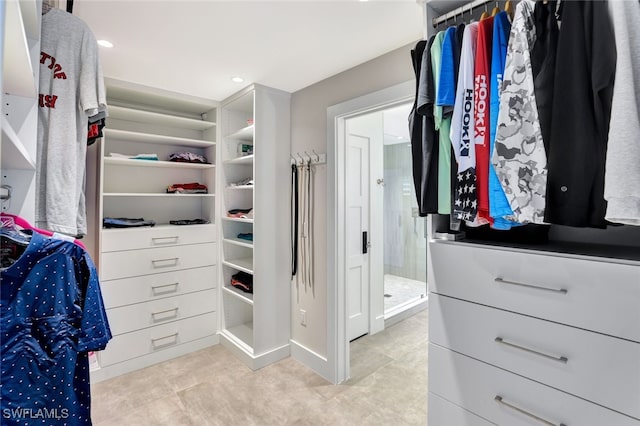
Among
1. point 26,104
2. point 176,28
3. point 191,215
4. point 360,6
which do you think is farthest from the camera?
point 191,215

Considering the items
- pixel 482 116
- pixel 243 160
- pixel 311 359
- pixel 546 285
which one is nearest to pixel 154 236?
pixel 243 160

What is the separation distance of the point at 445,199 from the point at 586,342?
55 cm

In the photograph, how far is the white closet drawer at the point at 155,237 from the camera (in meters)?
2.46

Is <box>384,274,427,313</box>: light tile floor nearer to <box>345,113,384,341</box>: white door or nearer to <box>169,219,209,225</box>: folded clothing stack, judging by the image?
<box>345,113,384,341</box>: white door

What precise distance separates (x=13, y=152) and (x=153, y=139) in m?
2.15

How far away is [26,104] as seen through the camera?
3.31 feet

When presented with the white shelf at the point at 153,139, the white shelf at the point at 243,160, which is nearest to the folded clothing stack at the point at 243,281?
the white shelf at the point at 243,160

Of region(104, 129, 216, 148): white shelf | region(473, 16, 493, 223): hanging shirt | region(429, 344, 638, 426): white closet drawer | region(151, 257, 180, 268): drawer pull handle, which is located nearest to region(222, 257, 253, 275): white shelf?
region(151, 257, 180, 268): drawer pull handle

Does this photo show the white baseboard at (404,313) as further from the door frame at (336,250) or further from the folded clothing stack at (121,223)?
the folded clothing stack at (121,223)

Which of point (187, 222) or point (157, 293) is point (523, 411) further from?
point (187, 222)

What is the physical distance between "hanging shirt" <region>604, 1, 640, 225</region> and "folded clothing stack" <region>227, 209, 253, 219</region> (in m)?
2.40

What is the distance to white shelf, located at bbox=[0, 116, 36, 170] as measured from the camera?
0.66 m

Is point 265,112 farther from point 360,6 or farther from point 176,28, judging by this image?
point 360,6

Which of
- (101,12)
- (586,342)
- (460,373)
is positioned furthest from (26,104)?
(586,342)
